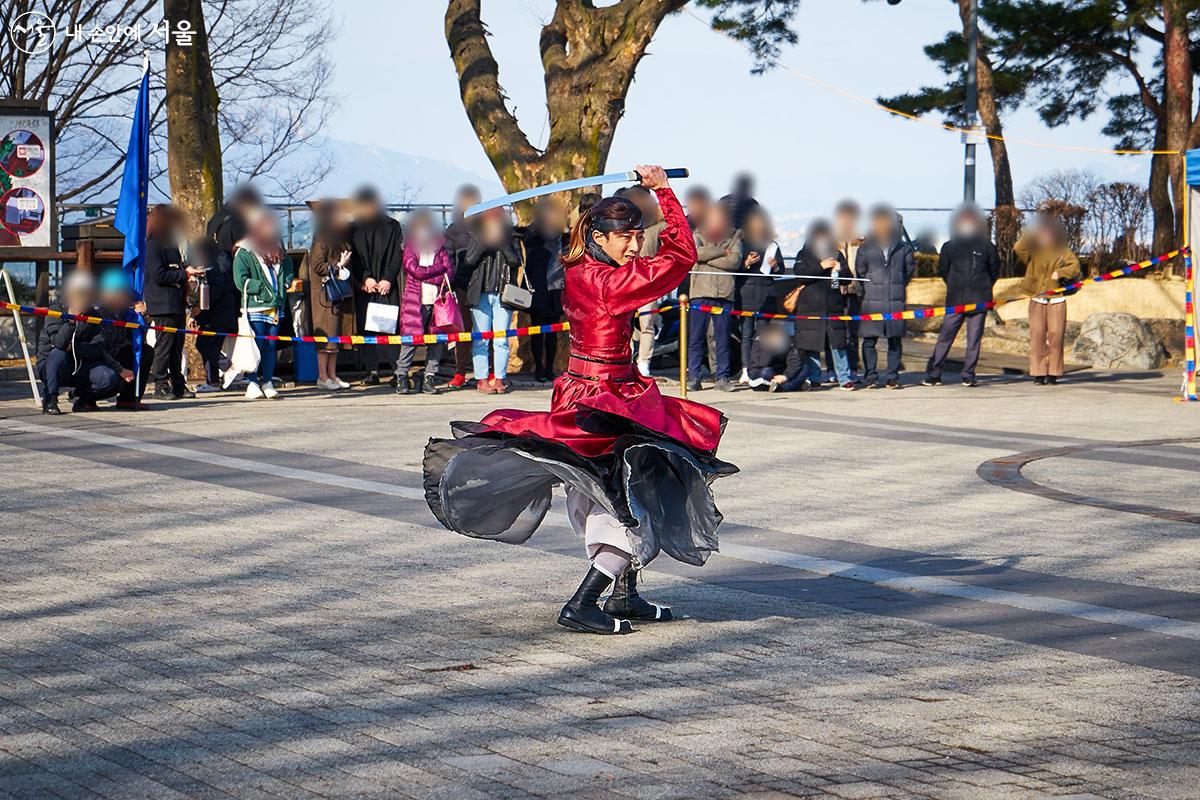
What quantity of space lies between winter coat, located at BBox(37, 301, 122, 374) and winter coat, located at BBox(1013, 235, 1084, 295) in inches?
398

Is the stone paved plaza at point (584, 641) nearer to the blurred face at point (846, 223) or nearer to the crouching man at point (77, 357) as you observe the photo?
the crouching man at point (77, 357)

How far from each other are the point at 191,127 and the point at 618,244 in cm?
1340

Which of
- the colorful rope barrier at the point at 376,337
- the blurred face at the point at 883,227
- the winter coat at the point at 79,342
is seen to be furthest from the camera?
the blurred face at the point at 883,227

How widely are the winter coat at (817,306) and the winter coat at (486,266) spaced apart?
317 centimetres

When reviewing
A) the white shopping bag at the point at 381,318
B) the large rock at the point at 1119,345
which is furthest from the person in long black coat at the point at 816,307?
the large rock at the point at 1119,345

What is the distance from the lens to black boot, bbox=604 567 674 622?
23.0ft

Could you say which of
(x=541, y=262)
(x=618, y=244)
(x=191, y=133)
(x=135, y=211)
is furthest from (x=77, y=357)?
(x=618, y=244)

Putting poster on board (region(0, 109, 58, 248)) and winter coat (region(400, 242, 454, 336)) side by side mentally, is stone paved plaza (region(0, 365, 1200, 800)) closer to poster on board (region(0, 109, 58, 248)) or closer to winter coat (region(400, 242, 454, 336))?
winter coat (region(400, 242, 454, 336))

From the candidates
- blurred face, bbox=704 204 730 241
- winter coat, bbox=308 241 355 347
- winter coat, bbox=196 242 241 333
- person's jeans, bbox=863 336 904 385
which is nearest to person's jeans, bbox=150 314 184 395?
winter coat, bbox=196 242 241 333

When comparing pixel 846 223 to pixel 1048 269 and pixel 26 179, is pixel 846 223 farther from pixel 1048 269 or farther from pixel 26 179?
pixel 26 179

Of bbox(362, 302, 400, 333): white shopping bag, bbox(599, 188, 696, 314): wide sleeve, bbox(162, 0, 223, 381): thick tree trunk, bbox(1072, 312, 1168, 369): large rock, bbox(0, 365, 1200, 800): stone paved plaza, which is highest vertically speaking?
bbox(162, 0, 223, 381): thick tree trunk

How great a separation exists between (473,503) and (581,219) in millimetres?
1250

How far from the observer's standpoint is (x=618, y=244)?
691 centimetres

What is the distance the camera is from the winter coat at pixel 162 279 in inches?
642
